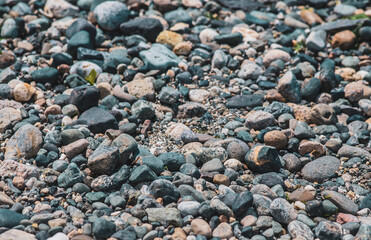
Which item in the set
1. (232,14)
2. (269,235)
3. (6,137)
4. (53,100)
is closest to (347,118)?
(269,235)

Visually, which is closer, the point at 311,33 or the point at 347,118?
the point at 347,118

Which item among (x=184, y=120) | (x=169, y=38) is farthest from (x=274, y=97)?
(x=169, y=38)

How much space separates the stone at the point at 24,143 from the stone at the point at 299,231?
2.90 meters

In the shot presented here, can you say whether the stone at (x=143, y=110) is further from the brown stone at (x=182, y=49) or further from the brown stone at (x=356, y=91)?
the brown stone at (x=356, y=91)

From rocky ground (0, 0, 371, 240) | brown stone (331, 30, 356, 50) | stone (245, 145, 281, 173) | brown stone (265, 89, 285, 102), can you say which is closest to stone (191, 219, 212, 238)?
rocky ground (0, 0, 371, 240)

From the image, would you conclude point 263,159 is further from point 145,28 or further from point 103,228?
point 145,28

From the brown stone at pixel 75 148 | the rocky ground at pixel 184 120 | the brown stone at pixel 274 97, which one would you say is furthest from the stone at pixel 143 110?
the brown stone at pixel 274 97

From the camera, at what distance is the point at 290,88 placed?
606 centimetres

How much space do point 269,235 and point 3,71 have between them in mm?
4360

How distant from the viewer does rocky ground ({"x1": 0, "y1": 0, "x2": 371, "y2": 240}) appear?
4.20 meters

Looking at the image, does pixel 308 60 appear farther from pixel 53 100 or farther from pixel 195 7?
pixel 53 100

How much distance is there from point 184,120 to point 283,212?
205 cm

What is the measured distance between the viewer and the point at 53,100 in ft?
19.4

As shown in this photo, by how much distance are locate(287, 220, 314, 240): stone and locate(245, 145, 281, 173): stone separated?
0.88 m
